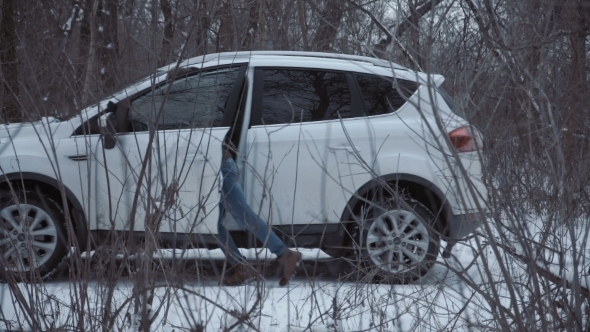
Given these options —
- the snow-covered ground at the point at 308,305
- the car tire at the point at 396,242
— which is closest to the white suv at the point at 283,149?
the car tire at the point at 396,242

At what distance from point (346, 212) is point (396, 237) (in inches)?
23.0

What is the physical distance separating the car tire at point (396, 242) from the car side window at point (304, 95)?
2.54 feet

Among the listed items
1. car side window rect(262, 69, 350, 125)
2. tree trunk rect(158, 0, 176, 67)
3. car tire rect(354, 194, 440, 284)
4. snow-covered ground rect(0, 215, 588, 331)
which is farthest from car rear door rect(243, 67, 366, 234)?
snow-covered ground rect(0, 215, 588, 331)

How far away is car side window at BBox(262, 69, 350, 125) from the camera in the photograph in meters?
5.15

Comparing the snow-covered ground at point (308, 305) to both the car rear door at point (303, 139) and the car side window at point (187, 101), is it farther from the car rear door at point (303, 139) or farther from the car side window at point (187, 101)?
the car side window at point (187, 101)

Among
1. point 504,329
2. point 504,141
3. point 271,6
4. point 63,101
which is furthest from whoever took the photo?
point 271,6

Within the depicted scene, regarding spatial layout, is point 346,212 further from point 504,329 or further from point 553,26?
point 504,329

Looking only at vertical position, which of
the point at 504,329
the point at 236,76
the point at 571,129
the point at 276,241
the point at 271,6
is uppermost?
the point at 271,6

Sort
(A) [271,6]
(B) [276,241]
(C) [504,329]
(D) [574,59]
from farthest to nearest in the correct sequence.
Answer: (A) [271,6] → (B) [276,241] → (D) [574,59] → (C) [504,329]

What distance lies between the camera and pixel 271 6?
12.3 meters

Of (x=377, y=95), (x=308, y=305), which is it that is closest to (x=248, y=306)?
(x=308, y=305)

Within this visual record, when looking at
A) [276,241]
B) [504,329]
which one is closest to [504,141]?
[504,329]

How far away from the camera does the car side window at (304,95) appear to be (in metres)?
5.15

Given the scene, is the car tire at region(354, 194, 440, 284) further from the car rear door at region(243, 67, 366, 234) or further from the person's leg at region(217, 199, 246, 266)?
the person's leg at region(217, 199, 246, 266)
